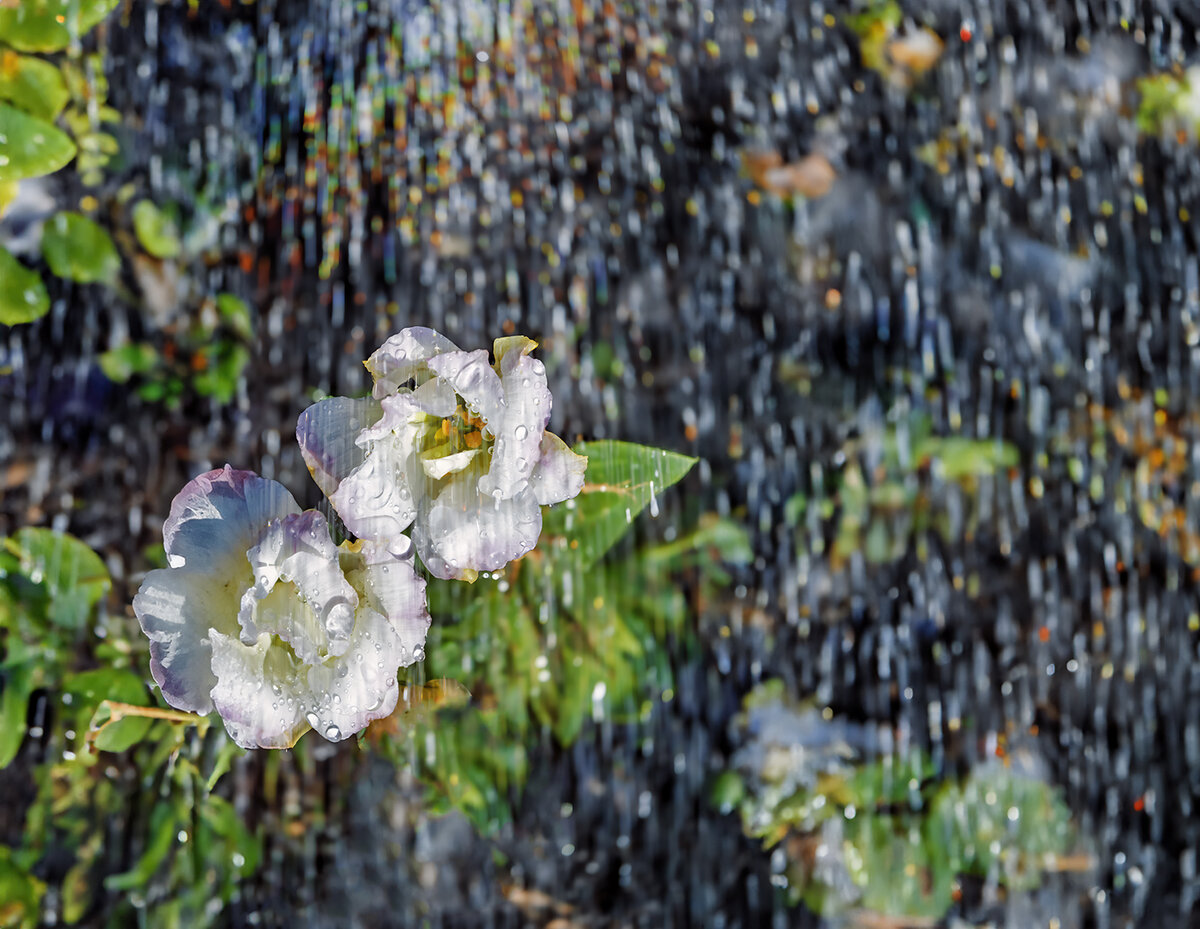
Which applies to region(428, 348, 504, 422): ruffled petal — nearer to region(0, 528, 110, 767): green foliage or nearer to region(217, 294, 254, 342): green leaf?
region(0, 528, 110, 767): green foliage

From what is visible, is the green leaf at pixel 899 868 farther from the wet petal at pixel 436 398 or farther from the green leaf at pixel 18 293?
the green leaf at pixel 18 293

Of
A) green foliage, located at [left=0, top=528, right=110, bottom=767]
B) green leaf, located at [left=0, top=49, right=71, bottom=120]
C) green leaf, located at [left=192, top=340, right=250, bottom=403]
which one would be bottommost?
green foliage, located at [left=0, top=528, right=110, bottom=767]

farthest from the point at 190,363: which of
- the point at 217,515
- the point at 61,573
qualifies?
the point at 217,515

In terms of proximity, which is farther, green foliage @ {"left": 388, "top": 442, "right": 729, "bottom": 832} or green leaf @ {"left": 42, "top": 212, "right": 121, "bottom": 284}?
green leaf @ {"left": 42, "top": 212, "right": 121, "bottom": 284}

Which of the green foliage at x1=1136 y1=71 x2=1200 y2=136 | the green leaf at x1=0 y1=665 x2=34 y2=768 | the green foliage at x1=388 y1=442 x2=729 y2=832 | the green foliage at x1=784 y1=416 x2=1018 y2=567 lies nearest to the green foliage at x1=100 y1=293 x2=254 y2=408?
the green leaf at x1=0 y1=665 x2=34 y2=768

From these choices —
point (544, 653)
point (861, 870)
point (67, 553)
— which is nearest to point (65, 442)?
point (67, 553)

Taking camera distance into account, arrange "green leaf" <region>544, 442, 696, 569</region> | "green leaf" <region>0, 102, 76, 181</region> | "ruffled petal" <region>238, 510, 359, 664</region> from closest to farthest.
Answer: "ruffled petal" <region>238, 510, 359, 664</region> < "green leaf" <region>544, 442, 696, 569</region> < "green leaf" <region>0, 102, 76, 181</region>

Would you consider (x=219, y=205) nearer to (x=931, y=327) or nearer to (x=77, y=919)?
(x=77, y=919)
